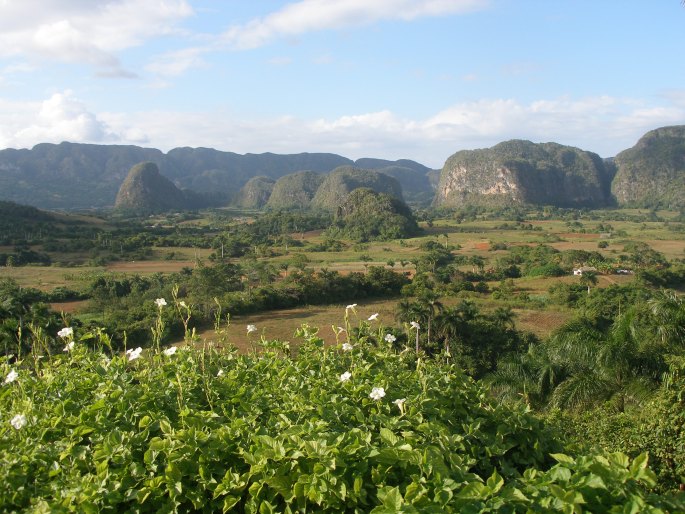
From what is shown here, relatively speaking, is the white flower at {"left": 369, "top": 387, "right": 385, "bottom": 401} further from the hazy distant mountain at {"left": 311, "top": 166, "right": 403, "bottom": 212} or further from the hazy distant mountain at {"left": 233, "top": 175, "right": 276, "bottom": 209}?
the hazy distant mountain at {"left": 233, "top": 175, "right": 276, "bottom": 209}

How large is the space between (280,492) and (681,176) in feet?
447

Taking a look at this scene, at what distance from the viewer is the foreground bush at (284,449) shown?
1798 mm

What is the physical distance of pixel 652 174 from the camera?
12175 centimetres

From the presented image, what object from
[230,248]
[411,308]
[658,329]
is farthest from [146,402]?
[230,248]

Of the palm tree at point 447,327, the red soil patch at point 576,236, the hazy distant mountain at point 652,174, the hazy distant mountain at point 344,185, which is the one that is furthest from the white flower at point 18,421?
the hazy distant mountain at point 344,185

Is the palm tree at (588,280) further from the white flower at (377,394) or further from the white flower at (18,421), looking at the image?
the white flower at (18,421)

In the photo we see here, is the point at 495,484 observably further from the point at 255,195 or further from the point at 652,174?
the point at 255,195

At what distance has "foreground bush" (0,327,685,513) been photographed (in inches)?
70.8

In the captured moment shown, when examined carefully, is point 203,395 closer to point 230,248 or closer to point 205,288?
point 205,288

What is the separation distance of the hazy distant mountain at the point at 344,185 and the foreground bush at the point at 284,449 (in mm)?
128492

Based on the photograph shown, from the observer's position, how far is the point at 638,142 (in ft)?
455

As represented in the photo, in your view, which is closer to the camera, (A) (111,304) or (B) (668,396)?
(B) (668,396)

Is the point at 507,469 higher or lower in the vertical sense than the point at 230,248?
higher

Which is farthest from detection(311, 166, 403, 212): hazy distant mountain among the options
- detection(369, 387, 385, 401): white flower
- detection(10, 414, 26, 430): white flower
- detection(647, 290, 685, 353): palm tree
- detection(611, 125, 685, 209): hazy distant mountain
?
detection(10, 414, 26, 430): white flower
